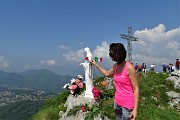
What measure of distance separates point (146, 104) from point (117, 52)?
13621 mm

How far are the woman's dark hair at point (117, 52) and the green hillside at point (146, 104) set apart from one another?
805 cm

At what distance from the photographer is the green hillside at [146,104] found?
51.2 feet

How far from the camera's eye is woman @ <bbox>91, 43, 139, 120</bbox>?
6.02 m

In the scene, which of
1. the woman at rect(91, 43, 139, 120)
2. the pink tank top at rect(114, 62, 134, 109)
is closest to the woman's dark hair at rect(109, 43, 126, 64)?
the woman at rect(91, 43, 139, 120)

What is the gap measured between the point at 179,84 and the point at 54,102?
409 inches

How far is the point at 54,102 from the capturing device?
24.1 meters

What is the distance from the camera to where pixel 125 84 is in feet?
20.1

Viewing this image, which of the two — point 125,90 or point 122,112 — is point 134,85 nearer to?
point 125,90

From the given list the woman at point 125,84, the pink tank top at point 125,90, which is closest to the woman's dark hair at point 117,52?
the woman at point 125,84

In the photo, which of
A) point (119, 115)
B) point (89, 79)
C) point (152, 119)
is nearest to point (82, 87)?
point (89, 79)

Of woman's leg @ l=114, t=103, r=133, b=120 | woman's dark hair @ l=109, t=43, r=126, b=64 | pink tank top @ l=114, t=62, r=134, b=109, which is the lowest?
woman's leg @ l=114, t=103, r=133, b=120

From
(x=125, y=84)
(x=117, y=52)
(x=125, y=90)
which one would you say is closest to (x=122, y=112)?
(x=125, y=90)

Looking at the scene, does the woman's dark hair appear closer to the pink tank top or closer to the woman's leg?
the pink tank top

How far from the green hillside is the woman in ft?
25.3
